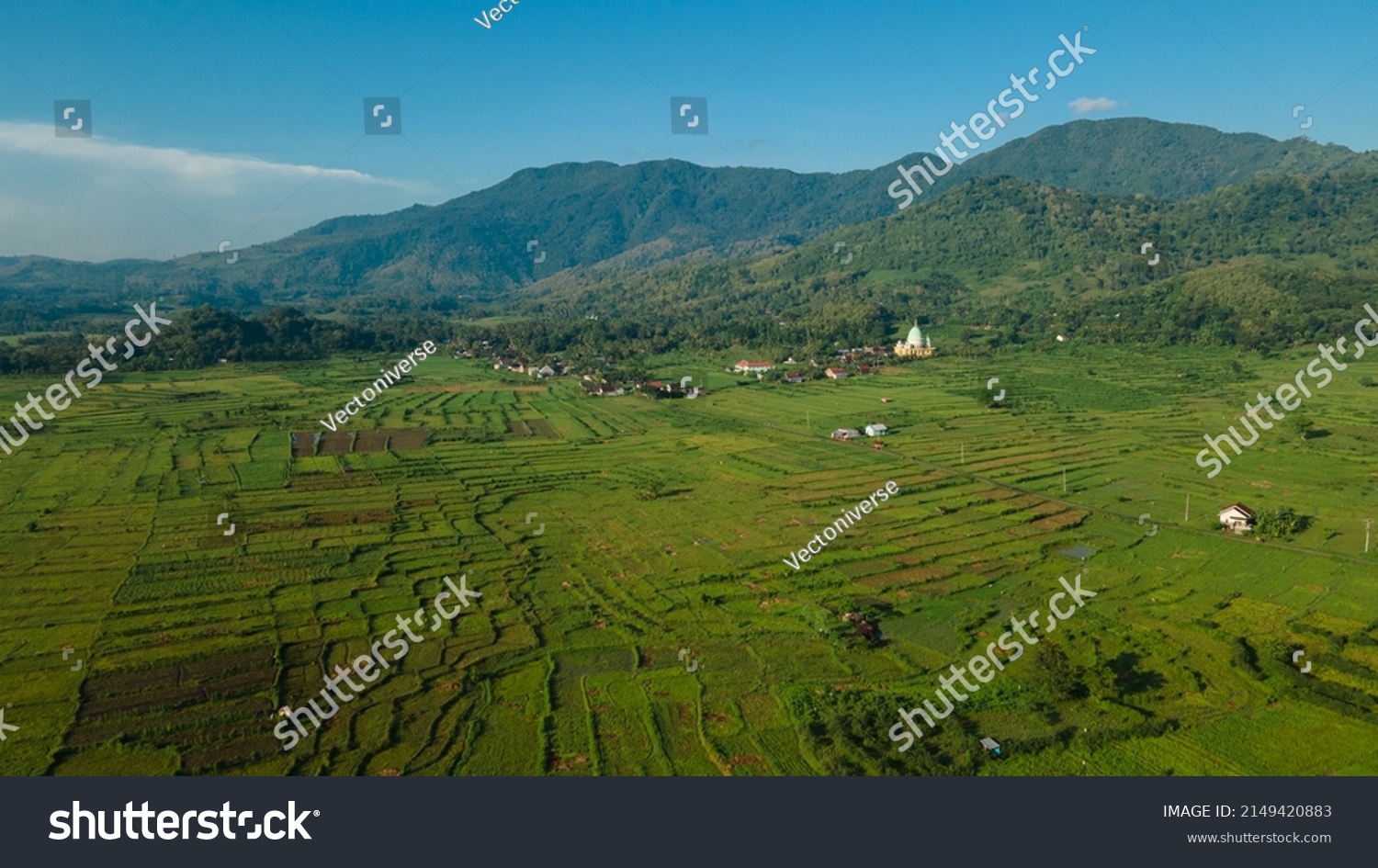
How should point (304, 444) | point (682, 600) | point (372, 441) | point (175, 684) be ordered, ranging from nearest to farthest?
point (175, 684)
point (682, 600)
point (304, 444)
point (372, 441)

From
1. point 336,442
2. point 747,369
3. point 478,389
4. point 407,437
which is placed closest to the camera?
point 336,442

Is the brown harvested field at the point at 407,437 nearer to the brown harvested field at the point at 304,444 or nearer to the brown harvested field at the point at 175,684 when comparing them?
the brown harvested field at the point at 304,444

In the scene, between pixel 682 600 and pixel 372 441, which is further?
pixel 372 441

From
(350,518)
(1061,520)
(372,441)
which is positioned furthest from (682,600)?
(372,441)

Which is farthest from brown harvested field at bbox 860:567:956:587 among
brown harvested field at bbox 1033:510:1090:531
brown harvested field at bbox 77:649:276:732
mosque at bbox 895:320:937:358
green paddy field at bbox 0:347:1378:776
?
mosque at bbox 895:320:937:358

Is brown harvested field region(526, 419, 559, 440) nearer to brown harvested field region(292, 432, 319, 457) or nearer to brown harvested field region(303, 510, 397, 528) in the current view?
brown harvested field region(292, 432, 319, 457)

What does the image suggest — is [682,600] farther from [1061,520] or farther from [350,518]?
[1061,520]

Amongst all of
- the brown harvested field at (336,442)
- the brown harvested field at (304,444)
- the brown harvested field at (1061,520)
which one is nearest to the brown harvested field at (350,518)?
the brown harvested field at (304,444)
